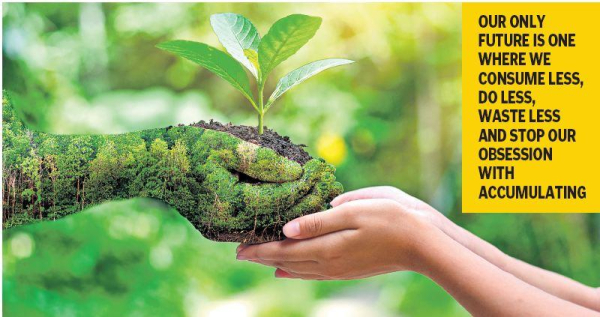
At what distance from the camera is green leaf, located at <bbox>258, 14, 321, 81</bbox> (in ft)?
3.45

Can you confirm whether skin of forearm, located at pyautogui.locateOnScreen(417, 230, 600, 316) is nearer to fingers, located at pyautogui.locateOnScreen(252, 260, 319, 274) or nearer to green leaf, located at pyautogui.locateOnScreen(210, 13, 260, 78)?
fingers, located at pyautogui.locateOnScreen(252, 260, 319, 274)

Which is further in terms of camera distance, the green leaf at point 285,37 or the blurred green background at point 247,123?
the blurred green background at point 247,123

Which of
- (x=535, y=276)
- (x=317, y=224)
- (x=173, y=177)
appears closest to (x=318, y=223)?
(x=317, y=224)

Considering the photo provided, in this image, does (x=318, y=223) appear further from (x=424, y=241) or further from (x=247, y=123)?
(x=247, y=123)

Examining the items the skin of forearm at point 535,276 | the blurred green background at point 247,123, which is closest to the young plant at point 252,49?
the skin of forearm at point 535,276

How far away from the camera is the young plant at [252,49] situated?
42.1 inches

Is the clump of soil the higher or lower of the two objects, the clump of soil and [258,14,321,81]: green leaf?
the lower

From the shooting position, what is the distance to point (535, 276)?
143 cm

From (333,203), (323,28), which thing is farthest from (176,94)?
(333,203)

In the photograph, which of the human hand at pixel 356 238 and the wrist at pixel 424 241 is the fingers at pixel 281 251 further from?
the wrist at pixel 424 241

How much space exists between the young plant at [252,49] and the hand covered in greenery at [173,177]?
0.13 meters

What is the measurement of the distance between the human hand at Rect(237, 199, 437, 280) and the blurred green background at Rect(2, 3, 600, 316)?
1807mm

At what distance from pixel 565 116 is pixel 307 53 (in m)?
1.55

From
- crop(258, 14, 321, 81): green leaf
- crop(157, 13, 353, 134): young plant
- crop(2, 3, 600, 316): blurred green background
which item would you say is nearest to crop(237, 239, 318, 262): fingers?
crop(157, 13, 353, 134): young plant
